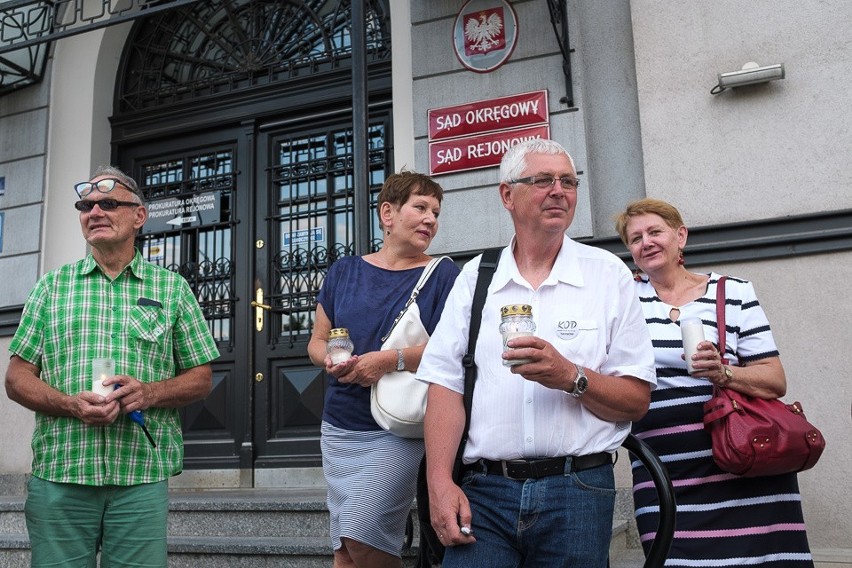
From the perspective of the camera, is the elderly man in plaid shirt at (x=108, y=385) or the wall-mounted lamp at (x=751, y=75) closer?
the elderly man in plaid shirt at (x=108, y=385)

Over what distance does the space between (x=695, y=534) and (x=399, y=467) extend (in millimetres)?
1012

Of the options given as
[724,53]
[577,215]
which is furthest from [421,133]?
[724,53]

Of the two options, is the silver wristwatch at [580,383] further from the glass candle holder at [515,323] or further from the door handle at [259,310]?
the door handle at [259,310]

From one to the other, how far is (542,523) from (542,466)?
5.4 inches

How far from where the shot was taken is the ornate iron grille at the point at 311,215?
21.7 feet

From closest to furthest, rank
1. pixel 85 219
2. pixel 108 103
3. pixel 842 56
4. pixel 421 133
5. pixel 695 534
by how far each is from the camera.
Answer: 1. pixel 695 534
2. pixel 85 219
3. pixel 842 56
4. pixel 421 133
5. pixel 108 103

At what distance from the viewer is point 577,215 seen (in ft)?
18.2

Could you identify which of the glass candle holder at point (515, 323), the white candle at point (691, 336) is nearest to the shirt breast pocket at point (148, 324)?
the glass candle holder at point (515, 323)

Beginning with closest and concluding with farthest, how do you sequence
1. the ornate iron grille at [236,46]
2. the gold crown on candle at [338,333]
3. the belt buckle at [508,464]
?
the belt buckle at [508,464] < the gold crown on candle at [338,333] < the ornate iron grille at [236,46]

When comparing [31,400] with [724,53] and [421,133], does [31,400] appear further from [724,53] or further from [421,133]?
[724,53]

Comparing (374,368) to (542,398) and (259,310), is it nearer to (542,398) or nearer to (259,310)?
(542,398)

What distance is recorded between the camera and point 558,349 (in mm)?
2092

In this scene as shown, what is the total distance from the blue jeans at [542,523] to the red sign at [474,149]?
393 cm

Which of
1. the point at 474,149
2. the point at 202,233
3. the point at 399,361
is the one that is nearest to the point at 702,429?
the point at 399,361
